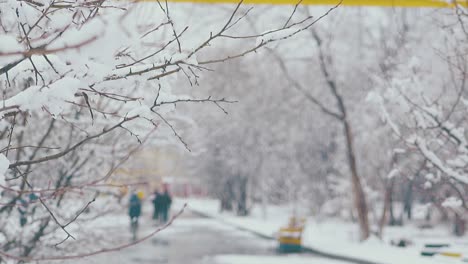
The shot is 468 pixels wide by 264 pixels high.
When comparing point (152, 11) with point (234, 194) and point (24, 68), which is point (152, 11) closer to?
point (24, 68)

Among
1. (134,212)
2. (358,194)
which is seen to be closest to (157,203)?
(134,212)

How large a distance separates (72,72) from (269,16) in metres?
18.1

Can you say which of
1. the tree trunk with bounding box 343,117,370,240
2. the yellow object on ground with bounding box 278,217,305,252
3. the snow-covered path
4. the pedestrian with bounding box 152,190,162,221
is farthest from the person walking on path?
the tree trunk with bounding box 343,117,370,240

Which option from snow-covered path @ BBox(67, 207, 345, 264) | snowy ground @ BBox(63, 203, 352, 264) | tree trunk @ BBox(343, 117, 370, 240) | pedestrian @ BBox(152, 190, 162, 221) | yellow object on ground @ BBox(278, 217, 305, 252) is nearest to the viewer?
snowy ground @ BBox(63, 203, 352, 264)

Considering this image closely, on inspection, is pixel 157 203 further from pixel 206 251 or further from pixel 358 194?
pixel 358 194

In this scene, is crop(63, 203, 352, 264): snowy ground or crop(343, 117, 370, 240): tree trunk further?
crop(343, 117, 370, 240): tree trunk

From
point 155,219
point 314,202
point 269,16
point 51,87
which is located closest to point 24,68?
point 51,87

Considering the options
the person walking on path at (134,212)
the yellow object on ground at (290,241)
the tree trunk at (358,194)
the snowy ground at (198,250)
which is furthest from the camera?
the person walking on path at (134,212)

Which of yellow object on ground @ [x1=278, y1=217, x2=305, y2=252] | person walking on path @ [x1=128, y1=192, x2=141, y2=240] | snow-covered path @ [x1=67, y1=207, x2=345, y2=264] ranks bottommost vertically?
snow-covered path @ [x1=67, y1=207, x2=345, y2=264]

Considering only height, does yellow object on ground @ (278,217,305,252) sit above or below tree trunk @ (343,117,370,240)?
below

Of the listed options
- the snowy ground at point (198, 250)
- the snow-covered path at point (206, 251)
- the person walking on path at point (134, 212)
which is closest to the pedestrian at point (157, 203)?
the snow-covered path at point (206, 251)

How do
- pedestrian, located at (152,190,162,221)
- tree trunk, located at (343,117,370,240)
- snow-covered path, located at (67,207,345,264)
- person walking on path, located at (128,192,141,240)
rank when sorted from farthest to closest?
1. pedestrian, located at (152,190,162,221)
2. person walking on path, located at (128,192,141,240)
3. tree trunk, located at (343,117,370,240)
4. snow-covered path, located at (67,207,345,264)

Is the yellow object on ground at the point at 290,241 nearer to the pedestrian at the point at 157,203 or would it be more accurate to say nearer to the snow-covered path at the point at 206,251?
the snow-covered path at the point at 206,251

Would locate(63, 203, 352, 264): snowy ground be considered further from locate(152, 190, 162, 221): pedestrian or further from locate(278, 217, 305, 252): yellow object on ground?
locate(152, 190, 162, 221): pedestrian
